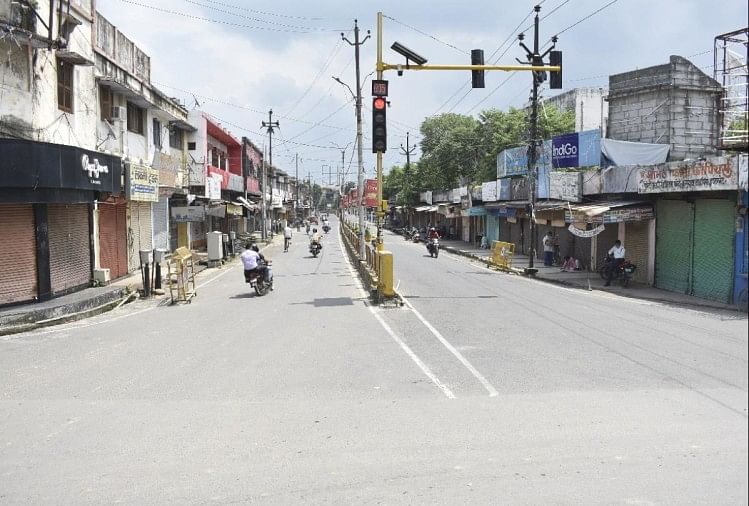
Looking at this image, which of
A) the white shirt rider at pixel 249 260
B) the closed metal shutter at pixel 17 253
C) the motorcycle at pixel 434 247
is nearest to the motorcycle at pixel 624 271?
the white shirt rider at pixel 249 260

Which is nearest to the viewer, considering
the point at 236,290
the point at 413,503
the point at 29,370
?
the point at 413,503

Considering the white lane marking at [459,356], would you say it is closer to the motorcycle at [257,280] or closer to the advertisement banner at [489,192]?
the motorcycle at [257,280]

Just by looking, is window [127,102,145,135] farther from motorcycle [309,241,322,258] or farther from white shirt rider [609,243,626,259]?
white shirt rider [609,243,626,259]

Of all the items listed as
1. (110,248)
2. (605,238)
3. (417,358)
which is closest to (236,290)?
(110,248)

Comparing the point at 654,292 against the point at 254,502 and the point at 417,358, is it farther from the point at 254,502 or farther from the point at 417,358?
the point at 254,502

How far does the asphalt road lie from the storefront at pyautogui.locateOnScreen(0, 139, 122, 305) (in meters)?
3.15

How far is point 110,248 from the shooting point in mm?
22922

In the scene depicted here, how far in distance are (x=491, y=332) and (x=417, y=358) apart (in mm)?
2620

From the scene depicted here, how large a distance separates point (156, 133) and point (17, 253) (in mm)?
14756

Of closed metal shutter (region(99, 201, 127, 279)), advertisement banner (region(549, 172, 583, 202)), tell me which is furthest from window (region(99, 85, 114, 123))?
advertisement banner (region(549, 172, 583, 202))

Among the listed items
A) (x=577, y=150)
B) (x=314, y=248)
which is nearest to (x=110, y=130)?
(x=314, y=248)

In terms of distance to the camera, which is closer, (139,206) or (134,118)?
(134,118)

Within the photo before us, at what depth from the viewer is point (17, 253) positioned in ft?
52.5

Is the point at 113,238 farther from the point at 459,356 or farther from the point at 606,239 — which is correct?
the point at 606,239
